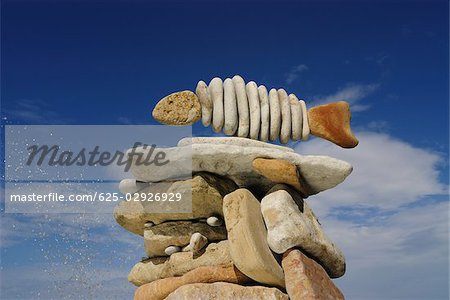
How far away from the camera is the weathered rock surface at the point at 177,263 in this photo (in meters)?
9.54

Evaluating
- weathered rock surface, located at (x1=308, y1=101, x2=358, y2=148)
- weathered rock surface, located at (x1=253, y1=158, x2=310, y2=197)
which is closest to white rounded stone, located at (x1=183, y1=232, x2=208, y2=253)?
weathered rock surface, located at (x1=253, y1=158, x2=310, y2=197)

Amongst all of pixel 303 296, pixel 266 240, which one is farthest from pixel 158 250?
pixel 303 296

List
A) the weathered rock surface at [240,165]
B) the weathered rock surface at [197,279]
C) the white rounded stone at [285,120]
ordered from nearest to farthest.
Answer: the weathered rock surface at [197,279]
the weathered rock surface at [240,165]
the white rounded stone at [285,120]

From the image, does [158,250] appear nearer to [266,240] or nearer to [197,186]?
[197,186]

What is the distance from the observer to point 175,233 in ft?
33.3

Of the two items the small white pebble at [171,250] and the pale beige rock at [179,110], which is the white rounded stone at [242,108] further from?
the small white pebble at [171,250]

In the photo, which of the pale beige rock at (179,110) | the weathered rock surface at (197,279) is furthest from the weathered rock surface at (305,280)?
the pale beige rock at (179,110)

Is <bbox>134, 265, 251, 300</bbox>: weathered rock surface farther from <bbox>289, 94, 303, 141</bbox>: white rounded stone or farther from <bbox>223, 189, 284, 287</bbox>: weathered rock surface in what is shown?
<bbox>289, 94, 303, 141</bbox>: white rounded stone

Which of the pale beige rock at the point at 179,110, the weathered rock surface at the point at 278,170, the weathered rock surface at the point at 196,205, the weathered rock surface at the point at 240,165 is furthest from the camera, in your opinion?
the pale beige rock at the point at 179,110

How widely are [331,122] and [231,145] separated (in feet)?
7.26

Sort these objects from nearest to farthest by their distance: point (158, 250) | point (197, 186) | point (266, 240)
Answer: point (266, 240), point (197, 186), point (158, 250)

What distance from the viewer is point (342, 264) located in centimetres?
997

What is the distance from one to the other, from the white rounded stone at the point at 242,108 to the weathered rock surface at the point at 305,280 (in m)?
2.46

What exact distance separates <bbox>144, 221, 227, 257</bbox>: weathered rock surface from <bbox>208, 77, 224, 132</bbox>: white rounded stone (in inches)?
71.4
